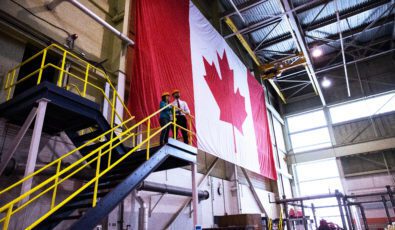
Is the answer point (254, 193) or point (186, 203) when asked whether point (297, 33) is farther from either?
point (186, 203)

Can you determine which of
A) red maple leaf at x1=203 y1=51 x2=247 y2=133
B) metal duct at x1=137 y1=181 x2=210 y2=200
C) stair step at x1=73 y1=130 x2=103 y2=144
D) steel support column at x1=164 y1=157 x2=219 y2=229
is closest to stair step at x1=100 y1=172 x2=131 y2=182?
stair step at x1=73 y1=130 x2=103 y2=144

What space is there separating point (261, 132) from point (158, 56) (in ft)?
35.2

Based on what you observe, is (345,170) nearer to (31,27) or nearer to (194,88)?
(194,88)

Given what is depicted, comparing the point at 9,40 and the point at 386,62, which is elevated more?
the point at 386,62

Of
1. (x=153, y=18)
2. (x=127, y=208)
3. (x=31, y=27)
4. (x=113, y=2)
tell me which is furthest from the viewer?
(x=113, y=2)

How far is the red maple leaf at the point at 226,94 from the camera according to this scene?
13336mm

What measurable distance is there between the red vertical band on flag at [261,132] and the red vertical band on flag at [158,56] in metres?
7.80

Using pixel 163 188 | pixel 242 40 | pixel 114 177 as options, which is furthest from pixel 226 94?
pixel 114 177

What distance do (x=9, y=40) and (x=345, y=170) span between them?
81.6 ft

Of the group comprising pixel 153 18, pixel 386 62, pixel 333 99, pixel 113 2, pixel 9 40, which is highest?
pixel 386 62

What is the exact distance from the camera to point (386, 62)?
24266 mm

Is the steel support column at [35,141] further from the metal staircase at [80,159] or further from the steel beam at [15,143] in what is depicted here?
the steel beam at [15,143]

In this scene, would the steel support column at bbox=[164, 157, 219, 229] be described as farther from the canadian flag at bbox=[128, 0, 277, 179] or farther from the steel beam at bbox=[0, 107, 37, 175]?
the steel beam at bbox=[0, 107, 37, 175]

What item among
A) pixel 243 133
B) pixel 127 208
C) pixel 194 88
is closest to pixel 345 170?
pixel 243 133
